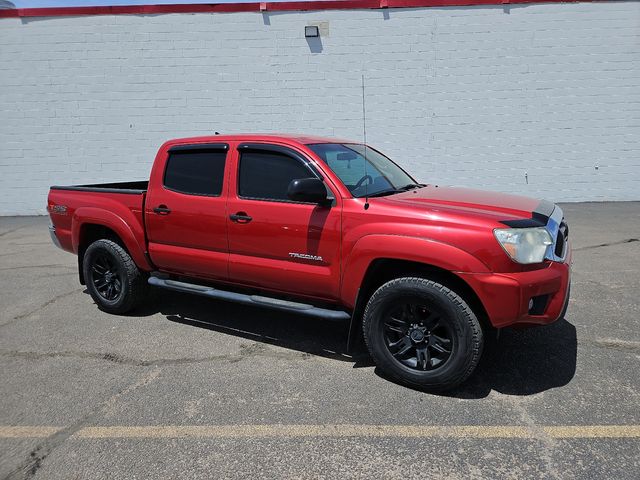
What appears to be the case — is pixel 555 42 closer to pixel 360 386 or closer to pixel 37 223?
pixel 360 386

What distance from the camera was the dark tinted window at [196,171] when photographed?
4.38 m

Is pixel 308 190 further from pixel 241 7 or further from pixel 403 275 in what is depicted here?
pixel 241 7

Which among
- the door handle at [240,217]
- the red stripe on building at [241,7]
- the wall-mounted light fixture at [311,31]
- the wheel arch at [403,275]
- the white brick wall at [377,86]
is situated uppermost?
the red stripe on building at [241,7]

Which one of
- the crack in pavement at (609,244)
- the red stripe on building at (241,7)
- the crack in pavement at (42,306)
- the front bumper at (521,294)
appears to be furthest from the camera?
the red stripe on building at (241,7)

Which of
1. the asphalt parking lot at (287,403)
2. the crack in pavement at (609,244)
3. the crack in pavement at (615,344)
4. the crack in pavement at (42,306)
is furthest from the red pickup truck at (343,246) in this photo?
the crack in pavement at (609,244)

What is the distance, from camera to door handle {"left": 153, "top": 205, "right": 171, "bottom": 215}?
14.9ft

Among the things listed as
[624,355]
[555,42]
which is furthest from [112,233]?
[555,42]

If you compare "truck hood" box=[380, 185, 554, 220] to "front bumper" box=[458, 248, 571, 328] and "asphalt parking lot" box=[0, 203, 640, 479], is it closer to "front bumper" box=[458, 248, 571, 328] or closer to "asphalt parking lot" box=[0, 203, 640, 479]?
"front bumper" box=[458, 248, 571, 328]

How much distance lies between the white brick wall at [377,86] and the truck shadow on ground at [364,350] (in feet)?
25.6

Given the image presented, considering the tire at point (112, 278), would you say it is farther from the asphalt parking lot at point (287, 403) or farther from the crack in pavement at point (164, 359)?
the crack in pavement at point (164, 359)

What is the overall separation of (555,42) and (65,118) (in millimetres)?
12645

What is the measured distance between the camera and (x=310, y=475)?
252cm

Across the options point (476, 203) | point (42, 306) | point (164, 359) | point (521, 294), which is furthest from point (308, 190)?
point (42, 306)

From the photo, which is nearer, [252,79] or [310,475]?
[310,475]
